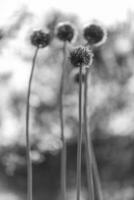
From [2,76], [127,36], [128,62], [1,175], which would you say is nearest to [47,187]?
[1,175]

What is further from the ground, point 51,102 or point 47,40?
point 51,102

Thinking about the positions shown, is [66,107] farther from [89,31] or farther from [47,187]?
[89,31]

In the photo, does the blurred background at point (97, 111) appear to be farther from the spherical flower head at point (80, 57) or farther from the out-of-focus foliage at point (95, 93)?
the spherical flower head at point (80, 57)

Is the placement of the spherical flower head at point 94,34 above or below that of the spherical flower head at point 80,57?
above

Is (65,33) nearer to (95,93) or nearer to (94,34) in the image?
(94,34)

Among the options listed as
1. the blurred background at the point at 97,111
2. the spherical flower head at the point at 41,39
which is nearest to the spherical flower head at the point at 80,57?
the spherical flower head at the point at 41,39

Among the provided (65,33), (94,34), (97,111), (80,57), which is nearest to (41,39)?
(65,33)
